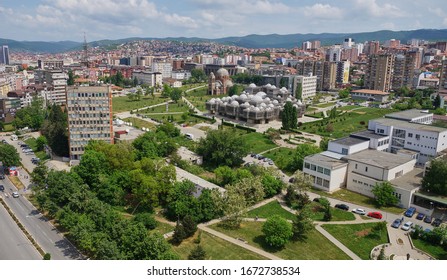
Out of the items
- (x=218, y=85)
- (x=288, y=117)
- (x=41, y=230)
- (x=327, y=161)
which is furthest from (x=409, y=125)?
(x=218, y=85)

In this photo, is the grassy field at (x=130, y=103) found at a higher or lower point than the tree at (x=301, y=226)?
higher

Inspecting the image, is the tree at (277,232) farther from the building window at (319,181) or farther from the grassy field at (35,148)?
the grassy field at (35,148)

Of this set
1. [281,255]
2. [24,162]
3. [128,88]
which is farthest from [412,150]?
[128,88]

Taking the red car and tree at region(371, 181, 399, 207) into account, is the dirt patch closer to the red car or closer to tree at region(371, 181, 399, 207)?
the red car

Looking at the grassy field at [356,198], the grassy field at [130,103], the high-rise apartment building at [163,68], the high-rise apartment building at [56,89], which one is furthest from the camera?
the high-rise apartment building at [163,68]

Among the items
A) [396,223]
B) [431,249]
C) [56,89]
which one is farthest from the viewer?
[56,89]

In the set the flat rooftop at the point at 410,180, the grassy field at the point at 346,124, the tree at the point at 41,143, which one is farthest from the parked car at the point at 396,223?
the tree at the point at 41,143

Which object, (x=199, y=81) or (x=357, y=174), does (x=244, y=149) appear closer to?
(x=357, y=174)

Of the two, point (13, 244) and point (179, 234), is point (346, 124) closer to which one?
point (179, 234)
